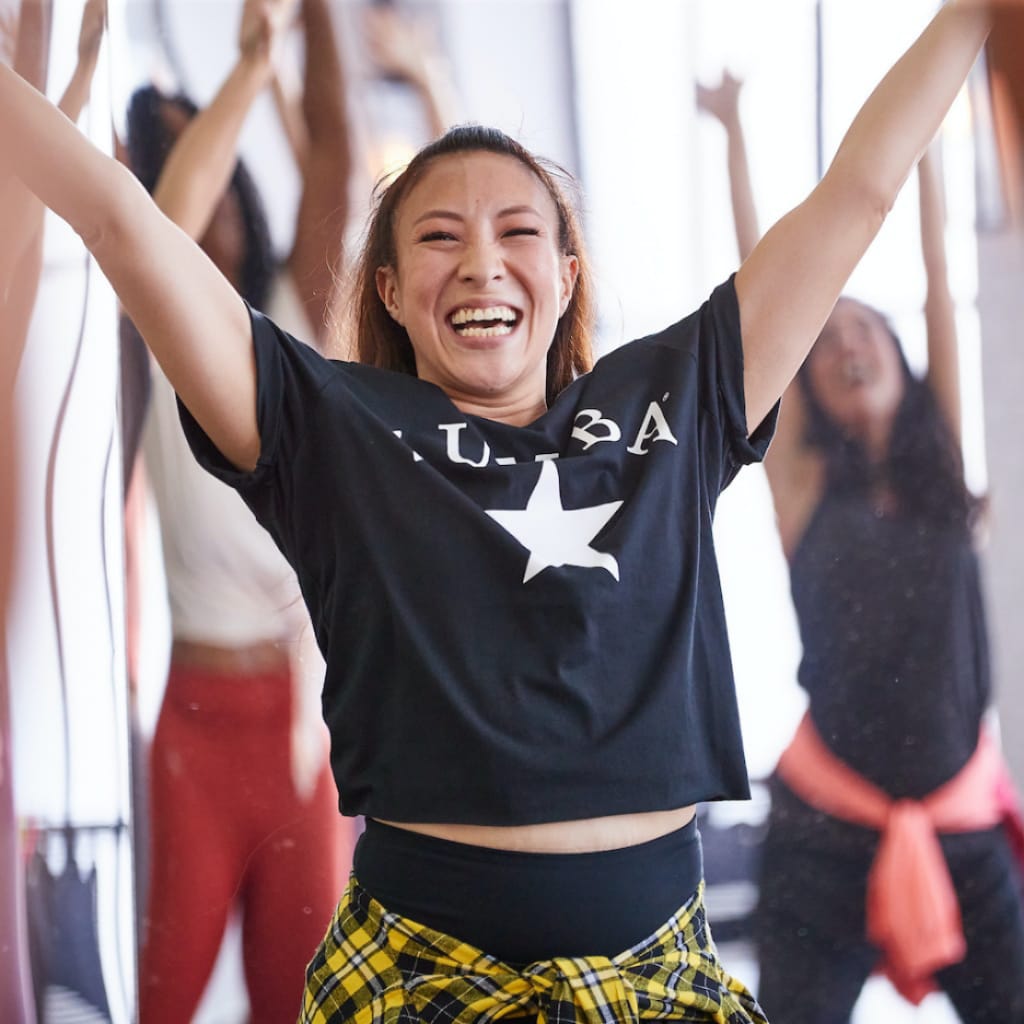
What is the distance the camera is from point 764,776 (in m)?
1.80

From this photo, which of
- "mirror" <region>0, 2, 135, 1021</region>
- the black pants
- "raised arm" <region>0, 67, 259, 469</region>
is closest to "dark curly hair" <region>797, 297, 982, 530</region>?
the black pants

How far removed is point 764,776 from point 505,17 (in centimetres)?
120

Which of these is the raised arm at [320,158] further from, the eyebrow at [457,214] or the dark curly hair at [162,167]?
the eyebrow at [457,214]

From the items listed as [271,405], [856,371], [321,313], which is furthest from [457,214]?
[856,371]

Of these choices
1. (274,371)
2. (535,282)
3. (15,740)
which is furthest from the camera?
(15,740)

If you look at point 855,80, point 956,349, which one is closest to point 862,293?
point 956,349

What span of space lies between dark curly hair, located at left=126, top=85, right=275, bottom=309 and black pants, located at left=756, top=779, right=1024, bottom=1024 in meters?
1.08

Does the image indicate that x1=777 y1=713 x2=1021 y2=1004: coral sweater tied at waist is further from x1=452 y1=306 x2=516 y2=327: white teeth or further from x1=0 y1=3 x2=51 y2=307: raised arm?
x1=0 y1=3 x2=51 y2=307: raised arm

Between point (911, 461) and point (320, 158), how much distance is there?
3.31ft

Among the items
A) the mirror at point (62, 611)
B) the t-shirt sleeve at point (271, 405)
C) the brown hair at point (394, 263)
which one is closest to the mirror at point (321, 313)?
the mirror at point (62, 611)

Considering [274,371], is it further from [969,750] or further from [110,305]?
[969,750]

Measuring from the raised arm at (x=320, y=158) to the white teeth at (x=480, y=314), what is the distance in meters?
0.81

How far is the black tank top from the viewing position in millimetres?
1815

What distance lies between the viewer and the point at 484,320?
1020mm
